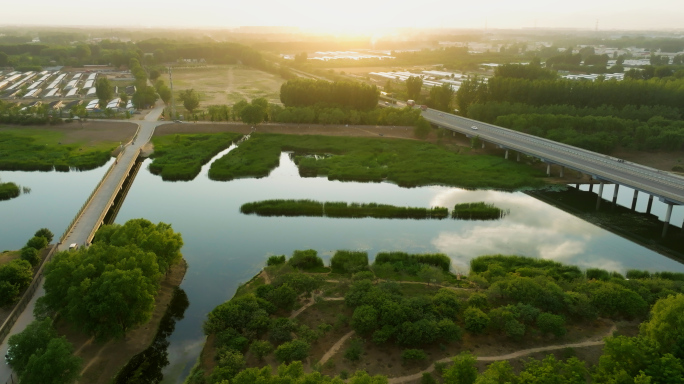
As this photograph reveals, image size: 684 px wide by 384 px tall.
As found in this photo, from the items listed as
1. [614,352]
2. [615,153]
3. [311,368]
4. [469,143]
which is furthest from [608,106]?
[311,368]

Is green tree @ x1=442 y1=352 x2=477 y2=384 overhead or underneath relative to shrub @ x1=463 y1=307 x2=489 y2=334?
overhead

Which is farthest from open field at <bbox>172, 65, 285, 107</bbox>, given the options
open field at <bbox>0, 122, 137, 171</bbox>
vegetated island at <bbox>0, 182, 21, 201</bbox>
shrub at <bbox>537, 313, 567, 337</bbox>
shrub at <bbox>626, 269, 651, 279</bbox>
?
shrub at <bbox>537, 313, 567, 337</bbox>

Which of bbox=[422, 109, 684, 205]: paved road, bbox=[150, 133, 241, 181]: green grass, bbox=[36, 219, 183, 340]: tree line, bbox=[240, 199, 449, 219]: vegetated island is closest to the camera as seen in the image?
bbox=[36, 219, 183, 340]: tree line

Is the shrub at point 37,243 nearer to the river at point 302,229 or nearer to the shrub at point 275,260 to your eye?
the river at point 302,229

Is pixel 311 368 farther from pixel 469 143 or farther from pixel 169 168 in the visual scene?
pixel 469 143

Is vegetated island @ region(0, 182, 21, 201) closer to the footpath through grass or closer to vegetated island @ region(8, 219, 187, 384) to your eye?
the footpath through grass
